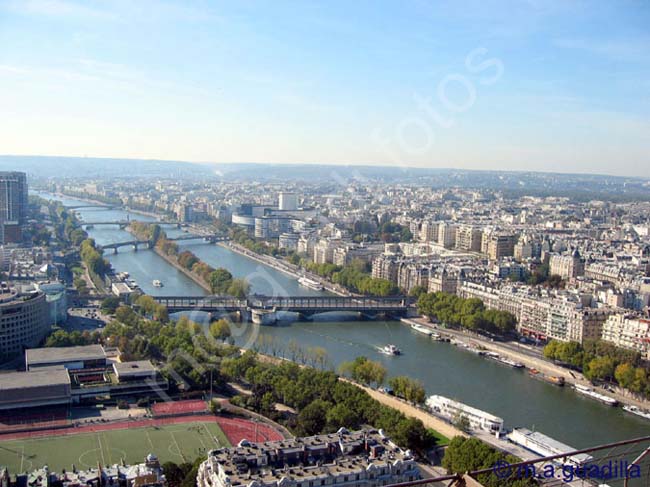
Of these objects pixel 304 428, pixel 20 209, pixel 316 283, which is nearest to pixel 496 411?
pixel 304 428

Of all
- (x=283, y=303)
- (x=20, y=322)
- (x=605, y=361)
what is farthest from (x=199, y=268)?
(x=605, y=361)

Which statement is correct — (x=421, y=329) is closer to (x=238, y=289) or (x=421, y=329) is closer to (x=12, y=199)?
(x=238, y=289)

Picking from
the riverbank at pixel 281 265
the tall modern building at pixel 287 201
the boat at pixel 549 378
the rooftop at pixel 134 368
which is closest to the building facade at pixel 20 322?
the rooftop at pixel 134 368

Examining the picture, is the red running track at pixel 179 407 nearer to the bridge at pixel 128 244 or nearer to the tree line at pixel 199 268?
the tree line at pixel 199 268

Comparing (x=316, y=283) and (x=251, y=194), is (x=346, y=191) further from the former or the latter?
(x=316, y=283)

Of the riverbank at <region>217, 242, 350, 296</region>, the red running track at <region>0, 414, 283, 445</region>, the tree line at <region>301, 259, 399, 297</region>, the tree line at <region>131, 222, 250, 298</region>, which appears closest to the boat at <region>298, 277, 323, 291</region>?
the riverbank at <region>217, 242, 350, 296</region>

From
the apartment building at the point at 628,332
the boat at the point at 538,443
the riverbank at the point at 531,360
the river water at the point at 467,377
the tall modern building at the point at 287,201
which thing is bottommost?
the river water at the point at 467,377

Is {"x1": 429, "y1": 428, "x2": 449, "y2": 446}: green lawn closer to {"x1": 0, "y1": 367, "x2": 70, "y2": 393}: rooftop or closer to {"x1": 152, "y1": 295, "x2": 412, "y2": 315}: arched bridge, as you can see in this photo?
{"x1": 0, "y1": 367, "x2": 70, "y2": 393}: rooftop
